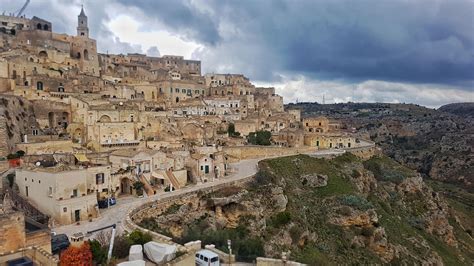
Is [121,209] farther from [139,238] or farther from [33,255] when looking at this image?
[33,255]

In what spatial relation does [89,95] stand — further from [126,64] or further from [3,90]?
[126,64]

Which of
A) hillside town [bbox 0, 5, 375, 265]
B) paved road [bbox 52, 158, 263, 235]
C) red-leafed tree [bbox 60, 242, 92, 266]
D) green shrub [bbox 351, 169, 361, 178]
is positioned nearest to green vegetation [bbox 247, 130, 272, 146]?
hillside town [bbox 0, 5, 375, 265]

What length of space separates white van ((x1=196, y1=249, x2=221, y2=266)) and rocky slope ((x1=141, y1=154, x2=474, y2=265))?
183cm

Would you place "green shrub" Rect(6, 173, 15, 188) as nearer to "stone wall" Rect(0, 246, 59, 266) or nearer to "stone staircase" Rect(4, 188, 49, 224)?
"stone staircase" Rect(4, 188, 49, 224)

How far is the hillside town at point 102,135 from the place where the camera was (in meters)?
27.4

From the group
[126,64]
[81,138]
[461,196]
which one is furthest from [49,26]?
[461,196]

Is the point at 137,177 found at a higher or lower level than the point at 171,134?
lower

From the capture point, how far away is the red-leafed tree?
15719 millimetres

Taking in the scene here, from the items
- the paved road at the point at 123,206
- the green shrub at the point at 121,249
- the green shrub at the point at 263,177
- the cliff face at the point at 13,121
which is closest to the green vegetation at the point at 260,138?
the paved road at the point at 123,206

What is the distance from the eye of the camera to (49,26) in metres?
81.4

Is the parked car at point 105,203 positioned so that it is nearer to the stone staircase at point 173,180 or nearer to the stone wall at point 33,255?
the stone staircase at point 173,180

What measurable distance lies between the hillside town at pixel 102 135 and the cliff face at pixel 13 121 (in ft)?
0.53

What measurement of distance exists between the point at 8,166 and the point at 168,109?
3206cm

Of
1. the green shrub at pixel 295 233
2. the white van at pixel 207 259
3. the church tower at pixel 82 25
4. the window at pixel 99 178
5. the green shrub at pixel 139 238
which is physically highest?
the church tower at pixel 82 25
